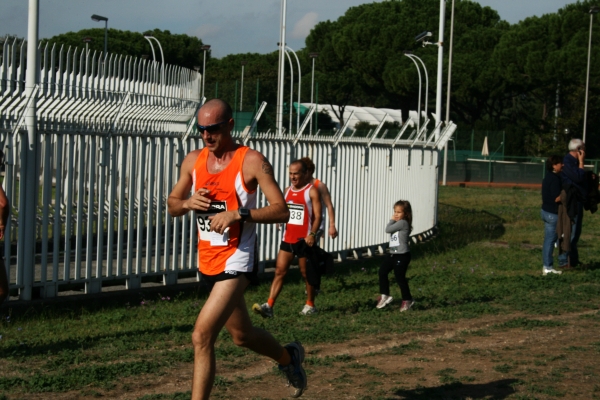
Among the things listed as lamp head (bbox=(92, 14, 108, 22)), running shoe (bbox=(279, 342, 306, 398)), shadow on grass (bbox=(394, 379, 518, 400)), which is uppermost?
lamp head (bbox=(92, 14, 108, 22))

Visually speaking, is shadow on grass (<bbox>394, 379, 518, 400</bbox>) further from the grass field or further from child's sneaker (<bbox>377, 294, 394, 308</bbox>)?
child's sneaker (<bbox>377, 294, 394, 308</bbox>)

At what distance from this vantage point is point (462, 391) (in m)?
5.96

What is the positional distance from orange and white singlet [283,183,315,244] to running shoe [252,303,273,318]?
0.81m

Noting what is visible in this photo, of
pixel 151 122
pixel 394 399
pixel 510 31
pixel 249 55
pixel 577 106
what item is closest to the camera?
pixel 394 399

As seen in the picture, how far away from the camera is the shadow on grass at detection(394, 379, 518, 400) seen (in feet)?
19.0

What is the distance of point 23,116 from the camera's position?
28.1 feet

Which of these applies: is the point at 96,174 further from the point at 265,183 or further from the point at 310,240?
the point at 265,183

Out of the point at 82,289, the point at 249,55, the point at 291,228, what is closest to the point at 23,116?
the point at 82,289

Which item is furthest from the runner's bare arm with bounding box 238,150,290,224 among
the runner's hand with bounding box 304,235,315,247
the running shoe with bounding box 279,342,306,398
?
the runner's hand with bounding box 304,235,315,247

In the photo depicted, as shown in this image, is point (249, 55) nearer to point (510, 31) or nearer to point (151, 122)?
point (510, 31)

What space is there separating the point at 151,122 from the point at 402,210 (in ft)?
14.6

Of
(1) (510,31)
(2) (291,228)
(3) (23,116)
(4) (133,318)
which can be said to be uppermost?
(1) (510,31)

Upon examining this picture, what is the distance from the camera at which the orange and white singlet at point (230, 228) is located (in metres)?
5.04

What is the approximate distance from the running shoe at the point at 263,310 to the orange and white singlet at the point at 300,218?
2.65 ft
